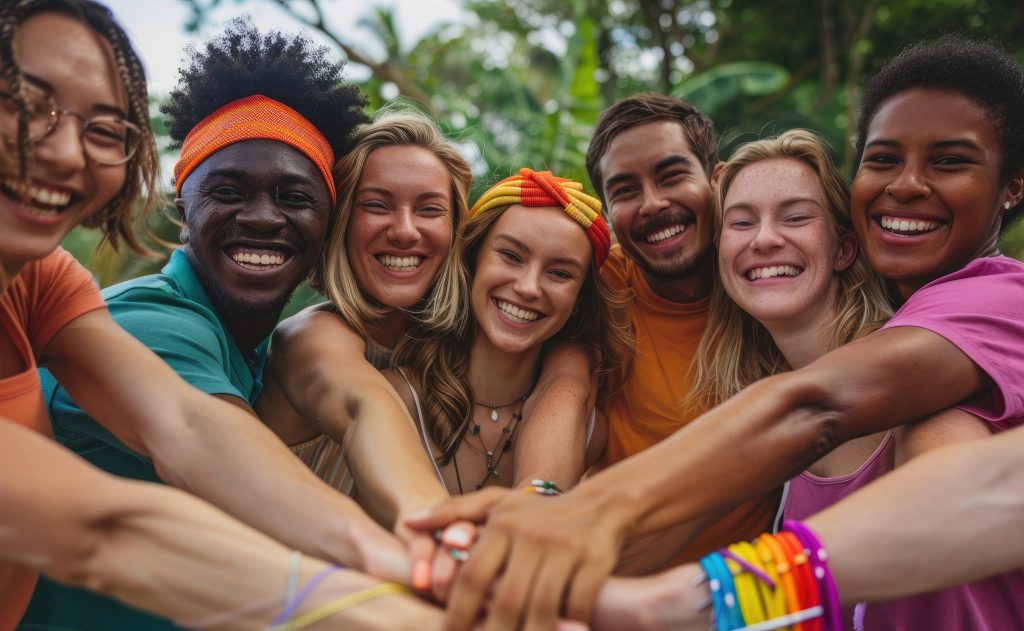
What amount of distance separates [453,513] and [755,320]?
201 cm

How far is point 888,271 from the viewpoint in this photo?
3.28 meters

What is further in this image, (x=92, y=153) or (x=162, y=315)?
(x=162, y=315)

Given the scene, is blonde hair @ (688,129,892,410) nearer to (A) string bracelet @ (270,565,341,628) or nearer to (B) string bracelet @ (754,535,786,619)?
(B) string bracelet @ (754,535,786,619)

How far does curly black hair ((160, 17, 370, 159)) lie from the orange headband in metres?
0.06

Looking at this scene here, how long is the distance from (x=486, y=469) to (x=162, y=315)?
1424mm

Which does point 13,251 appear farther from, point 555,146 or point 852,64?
point 852,64

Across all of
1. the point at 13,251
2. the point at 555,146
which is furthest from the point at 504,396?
the point at 555,146

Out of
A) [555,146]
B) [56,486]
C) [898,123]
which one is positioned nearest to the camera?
[56,486]

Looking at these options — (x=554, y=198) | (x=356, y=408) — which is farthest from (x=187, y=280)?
(x=554, y=198)

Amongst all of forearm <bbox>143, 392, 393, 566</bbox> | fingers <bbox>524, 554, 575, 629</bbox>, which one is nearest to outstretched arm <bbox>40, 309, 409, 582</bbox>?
forearm <bbox>143, 392, 393, 566</bbox>

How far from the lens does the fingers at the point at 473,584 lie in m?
2.06

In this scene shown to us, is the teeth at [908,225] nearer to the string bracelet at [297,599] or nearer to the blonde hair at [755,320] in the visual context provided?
the blonde hair at [755,320]

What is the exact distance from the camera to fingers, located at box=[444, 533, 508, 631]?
6.77 ft

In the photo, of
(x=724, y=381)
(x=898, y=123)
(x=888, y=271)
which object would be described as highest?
(x=898, y=123)
